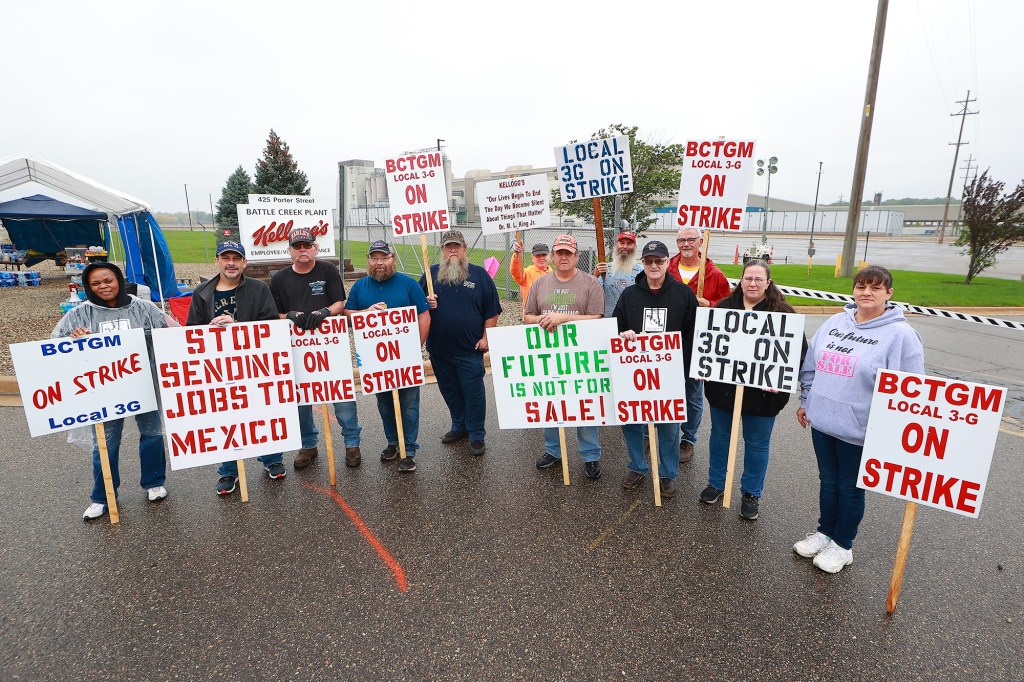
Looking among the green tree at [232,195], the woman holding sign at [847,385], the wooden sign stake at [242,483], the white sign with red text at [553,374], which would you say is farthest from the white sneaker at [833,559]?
the green tree at [232,195]

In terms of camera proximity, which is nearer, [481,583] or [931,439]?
[931,439]

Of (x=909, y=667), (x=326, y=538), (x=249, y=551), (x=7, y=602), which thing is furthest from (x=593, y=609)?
(x=7, y=602)

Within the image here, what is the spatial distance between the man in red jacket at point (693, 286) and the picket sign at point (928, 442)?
2000 mm

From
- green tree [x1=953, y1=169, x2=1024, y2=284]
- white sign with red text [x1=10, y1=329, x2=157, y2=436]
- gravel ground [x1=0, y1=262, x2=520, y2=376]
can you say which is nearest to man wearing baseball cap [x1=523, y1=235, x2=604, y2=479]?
white sign with red text [x1=10, y1=329, x2=157, y2=436]

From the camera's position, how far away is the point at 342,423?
515 centimetres

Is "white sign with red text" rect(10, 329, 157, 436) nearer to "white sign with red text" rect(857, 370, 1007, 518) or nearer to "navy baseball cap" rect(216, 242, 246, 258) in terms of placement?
"navy baseball cap" rect(216, 242, 246, 258)

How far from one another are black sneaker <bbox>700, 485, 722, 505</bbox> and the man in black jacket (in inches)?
9.4

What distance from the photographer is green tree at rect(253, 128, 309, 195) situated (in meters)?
25.3

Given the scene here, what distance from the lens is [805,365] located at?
3732mm

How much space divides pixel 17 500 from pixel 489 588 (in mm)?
3993

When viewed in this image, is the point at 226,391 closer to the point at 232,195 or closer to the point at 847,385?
the point at 847,385

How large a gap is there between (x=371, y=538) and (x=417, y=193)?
341 centimetres

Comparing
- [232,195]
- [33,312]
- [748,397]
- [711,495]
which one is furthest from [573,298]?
[232,195]

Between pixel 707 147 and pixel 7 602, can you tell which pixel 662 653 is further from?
pixel 707 147
